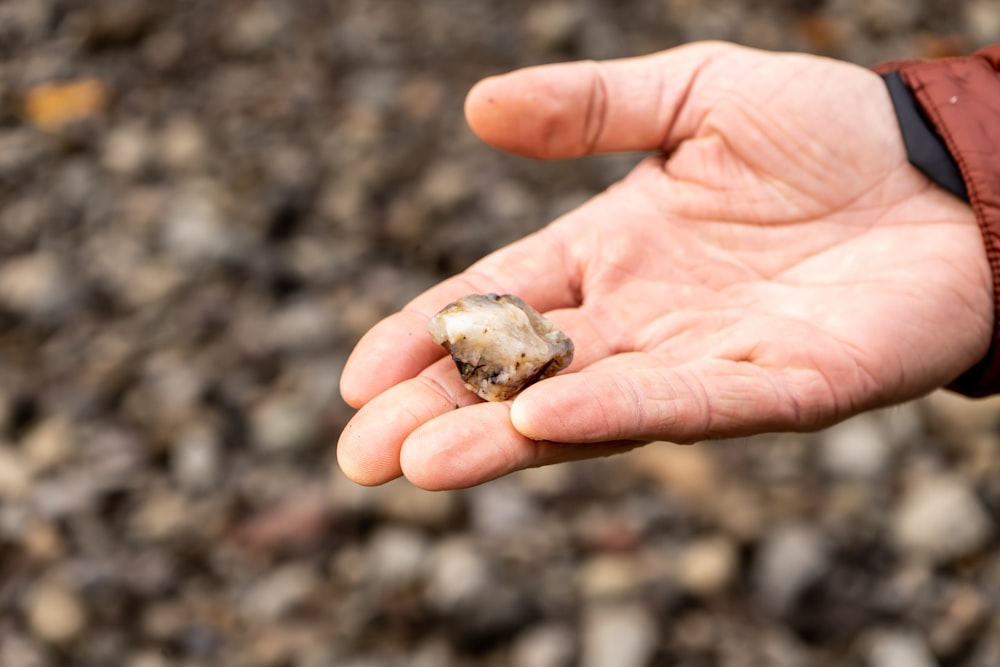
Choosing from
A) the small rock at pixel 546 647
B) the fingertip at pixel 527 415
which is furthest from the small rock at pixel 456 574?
the fingertip at pixel 527 415

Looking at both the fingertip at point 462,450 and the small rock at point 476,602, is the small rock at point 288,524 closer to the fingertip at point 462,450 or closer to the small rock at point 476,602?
the small rock at point 476,602

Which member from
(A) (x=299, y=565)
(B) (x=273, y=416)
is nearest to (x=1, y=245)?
(B) (x=273, y=416)

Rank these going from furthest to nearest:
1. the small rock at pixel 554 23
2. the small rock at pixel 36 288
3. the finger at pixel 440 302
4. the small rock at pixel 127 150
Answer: the small rock at pixel 554 23 < the small rock at pixel 127 150 < the small rock at pixel 36 288 < the finger at pixel 440 302

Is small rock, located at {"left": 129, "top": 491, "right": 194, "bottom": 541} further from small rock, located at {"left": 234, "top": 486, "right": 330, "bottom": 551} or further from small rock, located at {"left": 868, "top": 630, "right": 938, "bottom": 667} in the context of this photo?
small rock, located at {"left": 868, "top": 630, "right": 938, "bottom": 667}

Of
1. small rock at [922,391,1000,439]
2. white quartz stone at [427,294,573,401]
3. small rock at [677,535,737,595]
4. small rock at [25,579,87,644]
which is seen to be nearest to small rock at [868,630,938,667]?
small rock at [677,535,737,595]

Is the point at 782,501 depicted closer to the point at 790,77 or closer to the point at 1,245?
the point at 790,77

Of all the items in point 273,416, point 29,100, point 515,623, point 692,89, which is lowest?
point 515,623
